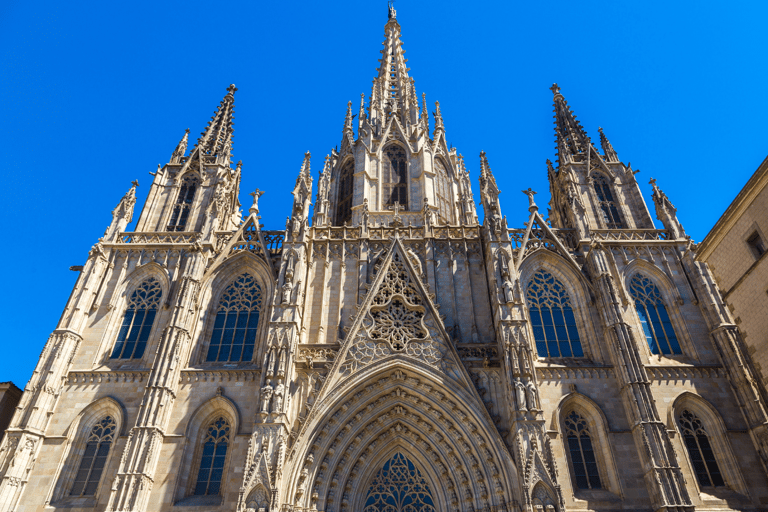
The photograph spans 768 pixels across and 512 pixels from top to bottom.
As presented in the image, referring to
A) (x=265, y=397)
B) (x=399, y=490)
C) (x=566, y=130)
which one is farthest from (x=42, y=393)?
(x=566, y=130)

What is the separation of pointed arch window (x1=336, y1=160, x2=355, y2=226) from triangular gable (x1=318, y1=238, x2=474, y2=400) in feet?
23.5

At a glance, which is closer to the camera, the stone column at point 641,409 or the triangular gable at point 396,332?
the stone column at point 641,409

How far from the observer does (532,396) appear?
17.3 m

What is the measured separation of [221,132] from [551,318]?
22782 millimetres

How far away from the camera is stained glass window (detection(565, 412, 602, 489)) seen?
17.9m

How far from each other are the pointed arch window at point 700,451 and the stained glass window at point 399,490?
9.66 metres

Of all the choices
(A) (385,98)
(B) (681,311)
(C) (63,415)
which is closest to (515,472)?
(B) (681,311)

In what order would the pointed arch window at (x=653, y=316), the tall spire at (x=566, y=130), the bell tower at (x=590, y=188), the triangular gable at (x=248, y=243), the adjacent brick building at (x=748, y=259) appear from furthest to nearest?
the tall spire at (x=566, y=130), the bell tower at (x=590, y=188), the triangular gable at (x=248, y=243), the pointed arch window at (x=653, y=316), the adjacent brick building at (x=748, y=259)

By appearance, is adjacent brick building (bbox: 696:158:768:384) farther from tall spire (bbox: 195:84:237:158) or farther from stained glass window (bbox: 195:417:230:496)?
tall spire (bbox: 195:84:237:158)

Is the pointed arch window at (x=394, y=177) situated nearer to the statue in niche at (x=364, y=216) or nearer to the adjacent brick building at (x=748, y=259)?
the statue in niche at (x=364, y=216)

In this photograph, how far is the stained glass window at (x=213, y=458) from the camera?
17922mm

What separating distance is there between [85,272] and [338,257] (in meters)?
11.5

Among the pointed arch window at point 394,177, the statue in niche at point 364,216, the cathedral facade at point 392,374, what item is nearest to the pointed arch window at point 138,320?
the cathedral facade at point 392,374

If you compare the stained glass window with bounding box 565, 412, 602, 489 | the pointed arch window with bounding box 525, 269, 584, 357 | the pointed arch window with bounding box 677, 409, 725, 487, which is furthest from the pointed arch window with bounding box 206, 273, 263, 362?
the pointed arch window with bounding box 677, 409, 725, 487
